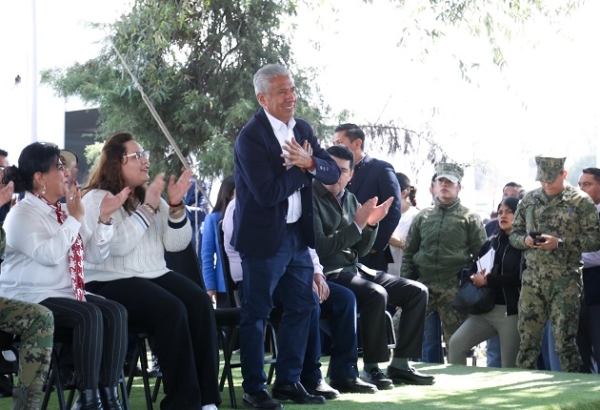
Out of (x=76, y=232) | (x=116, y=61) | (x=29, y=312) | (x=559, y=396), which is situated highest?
(x=116, y=61)

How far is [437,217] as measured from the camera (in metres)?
8.91

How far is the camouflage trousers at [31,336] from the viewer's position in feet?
16.4

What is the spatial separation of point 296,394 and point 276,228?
97 centimetres

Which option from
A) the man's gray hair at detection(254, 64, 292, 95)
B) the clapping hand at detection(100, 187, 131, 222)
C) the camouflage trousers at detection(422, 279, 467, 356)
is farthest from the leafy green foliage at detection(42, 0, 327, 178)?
the clapping hand at detection(100, 187, 131, 222)

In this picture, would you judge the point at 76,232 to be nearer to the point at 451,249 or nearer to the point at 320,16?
the point at 451,249

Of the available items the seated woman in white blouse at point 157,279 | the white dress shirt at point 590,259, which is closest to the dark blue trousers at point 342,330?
the seated woman in white blouse at point 157,279

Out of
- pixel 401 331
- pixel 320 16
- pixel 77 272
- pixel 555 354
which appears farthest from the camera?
pixel 320 16

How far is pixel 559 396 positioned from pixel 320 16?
730 cm

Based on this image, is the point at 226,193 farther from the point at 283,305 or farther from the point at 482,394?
the point at 482,394

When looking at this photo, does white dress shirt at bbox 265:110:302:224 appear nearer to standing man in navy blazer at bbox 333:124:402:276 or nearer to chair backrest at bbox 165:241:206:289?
chair backrest at bbox 165:241:206:289

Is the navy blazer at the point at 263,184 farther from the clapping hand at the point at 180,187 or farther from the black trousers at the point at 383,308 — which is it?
the black trousers at the point at 383,308

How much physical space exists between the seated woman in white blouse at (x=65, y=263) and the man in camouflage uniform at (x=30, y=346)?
17cm

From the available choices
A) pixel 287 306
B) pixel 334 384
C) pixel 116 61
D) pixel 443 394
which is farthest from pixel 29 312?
pixel 116 61

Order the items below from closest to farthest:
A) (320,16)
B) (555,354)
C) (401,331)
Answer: (401,331), (555,354), (320,16)
